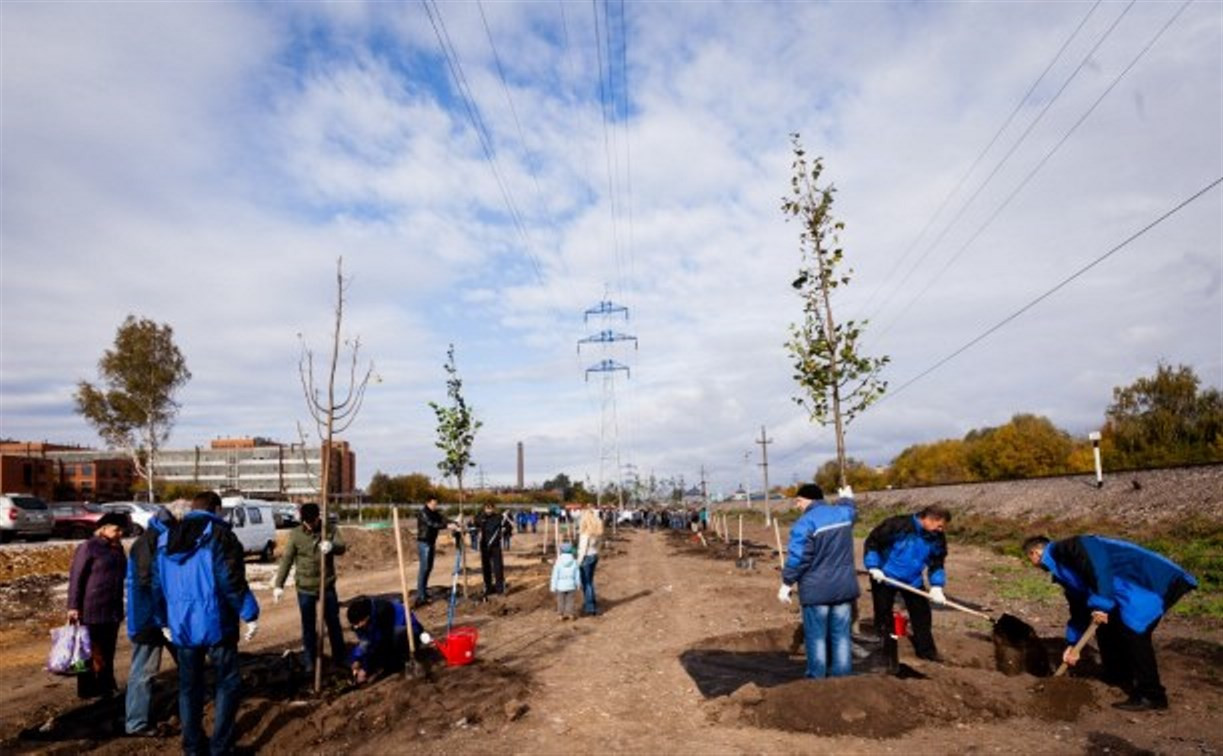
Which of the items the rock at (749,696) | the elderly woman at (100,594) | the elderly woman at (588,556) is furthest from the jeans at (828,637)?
the elderly woman at (100,594)

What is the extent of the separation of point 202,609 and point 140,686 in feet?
5.74

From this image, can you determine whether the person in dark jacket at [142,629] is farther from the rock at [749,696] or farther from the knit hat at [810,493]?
the knit hat at [810,493]

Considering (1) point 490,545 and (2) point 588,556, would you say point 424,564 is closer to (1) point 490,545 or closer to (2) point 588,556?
(1) point 490,545

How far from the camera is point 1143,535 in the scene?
1961 centimetres

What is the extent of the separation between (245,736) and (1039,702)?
6.79 meters

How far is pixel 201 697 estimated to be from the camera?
19.8 feet

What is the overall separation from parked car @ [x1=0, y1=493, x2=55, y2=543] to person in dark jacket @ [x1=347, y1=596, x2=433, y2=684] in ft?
76.1

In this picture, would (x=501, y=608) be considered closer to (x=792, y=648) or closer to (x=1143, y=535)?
(x=792, y=648)

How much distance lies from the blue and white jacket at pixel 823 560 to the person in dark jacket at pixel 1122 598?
2045 millimetres

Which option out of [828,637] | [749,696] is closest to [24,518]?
[749,696]

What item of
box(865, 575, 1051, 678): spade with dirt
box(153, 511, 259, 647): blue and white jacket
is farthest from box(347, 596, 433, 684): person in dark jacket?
box(865, 575, 1051, 678): spade with dirt

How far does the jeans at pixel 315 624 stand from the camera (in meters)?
8.53

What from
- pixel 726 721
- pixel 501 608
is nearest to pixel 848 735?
pixel 726 721

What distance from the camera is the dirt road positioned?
20.8 feet
